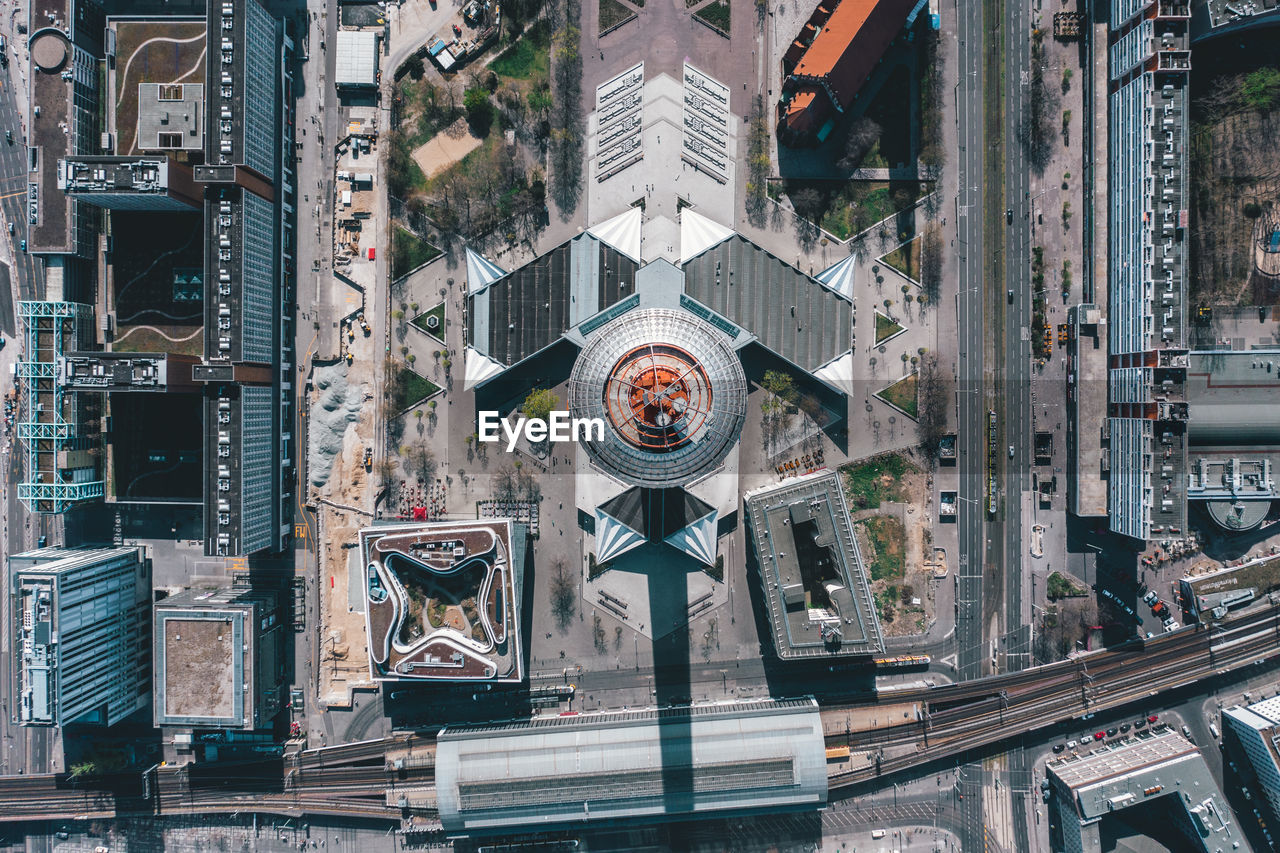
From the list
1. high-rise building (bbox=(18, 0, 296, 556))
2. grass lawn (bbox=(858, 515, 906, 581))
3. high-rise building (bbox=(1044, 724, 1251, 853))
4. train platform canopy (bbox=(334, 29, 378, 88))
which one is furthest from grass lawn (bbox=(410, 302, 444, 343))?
high-rise building (bbox=(1044, 724, 1251, 853))

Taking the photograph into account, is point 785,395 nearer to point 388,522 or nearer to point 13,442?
point 388,522

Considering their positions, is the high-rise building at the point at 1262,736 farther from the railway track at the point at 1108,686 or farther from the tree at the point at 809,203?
the tree at the point at 809,203

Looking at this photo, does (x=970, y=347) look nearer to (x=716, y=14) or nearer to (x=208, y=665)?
(x=716, y=14)

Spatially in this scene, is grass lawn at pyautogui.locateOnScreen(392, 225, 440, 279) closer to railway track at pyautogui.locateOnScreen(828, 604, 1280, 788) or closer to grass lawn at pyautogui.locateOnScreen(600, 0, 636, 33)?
grass lawn at pyautogui.locateOnScreen(600, 0, 636, 33)

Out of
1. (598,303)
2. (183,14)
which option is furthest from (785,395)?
(183,14)

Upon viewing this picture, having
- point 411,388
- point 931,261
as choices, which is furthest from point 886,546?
point 411,388

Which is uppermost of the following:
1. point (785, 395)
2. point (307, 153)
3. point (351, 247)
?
point (307, 153)
